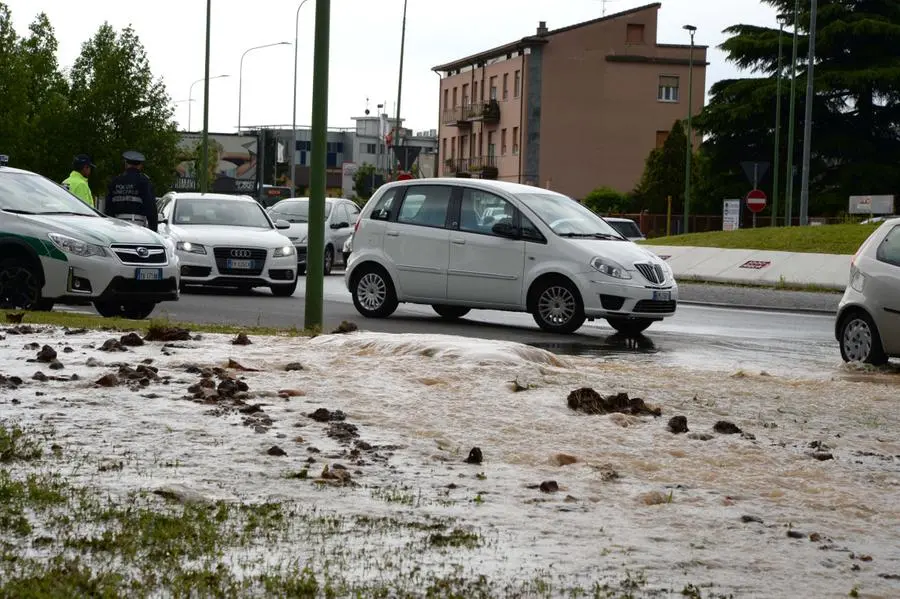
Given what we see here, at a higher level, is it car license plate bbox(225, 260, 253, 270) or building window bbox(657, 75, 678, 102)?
building window bbox(657, 75, 678, 102)

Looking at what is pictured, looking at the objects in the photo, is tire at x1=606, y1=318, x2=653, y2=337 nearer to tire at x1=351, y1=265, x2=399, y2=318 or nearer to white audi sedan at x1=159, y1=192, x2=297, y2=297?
tire at x1=351, y1=265, x2=399, y2=318

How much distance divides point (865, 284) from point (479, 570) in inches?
386

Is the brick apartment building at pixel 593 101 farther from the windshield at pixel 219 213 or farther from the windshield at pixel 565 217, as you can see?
the windshield at pixel 565 217

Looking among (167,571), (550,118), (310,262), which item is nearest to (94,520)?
(167,571)

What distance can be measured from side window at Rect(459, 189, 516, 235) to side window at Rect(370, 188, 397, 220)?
1.04m

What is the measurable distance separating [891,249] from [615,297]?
12.4ft

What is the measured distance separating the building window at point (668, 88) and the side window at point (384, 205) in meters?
70.8

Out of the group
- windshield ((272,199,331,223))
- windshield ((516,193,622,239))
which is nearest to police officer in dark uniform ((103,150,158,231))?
windshield ((516,193,622,239))

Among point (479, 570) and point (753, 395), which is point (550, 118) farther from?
point (479, 570)

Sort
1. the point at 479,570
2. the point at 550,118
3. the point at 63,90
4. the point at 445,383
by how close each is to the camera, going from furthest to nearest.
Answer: the point at 550,118, the point at 63,90, the point at 445,383, the point at 479,570

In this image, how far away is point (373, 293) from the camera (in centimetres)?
1875

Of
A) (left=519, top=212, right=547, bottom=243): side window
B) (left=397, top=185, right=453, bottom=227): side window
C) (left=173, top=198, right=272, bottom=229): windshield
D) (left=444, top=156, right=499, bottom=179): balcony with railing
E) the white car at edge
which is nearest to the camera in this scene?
the white car at edge

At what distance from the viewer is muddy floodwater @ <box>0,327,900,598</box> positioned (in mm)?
5387

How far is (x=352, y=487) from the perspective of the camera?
649 centimetres
